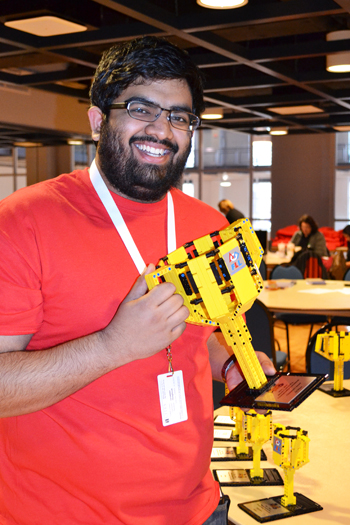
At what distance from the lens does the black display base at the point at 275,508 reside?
55.2 inches

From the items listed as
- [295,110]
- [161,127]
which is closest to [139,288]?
[161,127]

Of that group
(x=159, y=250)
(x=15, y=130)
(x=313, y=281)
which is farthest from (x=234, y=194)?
(x=159, y=250)

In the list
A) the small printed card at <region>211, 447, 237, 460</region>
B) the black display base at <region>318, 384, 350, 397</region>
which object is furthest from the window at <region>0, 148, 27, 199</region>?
the small printed card at <region>211, 447, 237, 460</region>

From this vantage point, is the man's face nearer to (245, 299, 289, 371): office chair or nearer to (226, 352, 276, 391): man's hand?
(226, 352, 276, 391): man's hand

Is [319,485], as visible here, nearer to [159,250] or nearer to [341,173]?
[159,250]

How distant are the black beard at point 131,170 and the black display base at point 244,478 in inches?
34.7

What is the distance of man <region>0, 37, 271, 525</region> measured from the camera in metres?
1.03

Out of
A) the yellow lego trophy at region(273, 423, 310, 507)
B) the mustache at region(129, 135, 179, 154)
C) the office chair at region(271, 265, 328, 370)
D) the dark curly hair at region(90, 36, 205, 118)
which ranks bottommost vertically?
the office chair at region(271, 265, 328, 370)

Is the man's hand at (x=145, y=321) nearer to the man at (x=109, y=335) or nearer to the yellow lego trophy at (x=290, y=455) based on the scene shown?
the man at (x=109, y=335)

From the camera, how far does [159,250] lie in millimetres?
1278

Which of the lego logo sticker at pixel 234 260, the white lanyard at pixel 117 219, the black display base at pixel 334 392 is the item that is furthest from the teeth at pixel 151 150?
the black display base at pixel 334 392

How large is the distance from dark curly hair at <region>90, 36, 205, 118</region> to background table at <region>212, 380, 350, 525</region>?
3.69 feet

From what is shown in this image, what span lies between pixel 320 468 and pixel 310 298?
325 centimetres

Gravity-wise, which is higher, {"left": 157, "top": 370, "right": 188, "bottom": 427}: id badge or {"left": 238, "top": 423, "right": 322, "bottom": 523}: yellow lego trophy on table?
{"left": 157, "top": 370, "right": 188, "bottom": 427}: id badge
